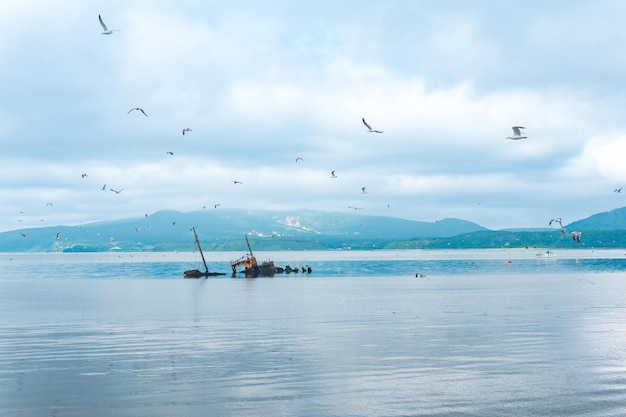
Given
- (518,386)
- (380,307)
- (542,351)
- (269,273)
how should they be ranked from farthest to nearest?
Result: 1. (269,273)
2. (380,307)
3. (542,351)
4. (518,386)

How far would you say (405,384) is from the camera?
110 ft

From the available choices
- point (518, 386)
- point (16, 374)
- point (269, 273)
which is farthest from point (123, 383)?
point (269, 273)

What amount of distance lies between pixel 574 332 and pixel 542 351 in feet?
33.8

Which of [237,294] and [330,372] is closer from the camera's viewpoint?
[330,372]

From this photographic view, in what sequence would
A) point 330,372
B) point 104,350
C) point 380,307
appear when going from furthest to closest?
point 380,307
point 104,350
point 330,372

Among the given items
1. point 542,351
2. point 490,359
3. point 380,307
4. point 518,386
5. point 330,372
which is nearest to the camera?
point 518,386

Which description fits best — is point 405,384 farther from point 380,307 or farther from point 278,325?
point 380,307

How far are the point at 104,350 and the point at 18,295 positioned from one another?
64891 mm

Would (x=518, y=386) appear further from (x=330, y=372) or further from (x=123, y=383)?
(x=123, y=383)

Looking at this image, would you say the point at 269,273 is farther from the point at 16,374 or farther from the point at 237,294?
the point at 16,374

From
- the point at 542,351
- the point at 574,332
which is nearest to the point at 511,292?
the point at 574,332

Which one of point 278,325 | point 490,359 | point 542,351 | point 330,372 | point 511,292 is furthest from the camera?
point 511,292

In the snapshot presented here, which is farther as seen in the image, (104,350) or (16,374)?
(104,350)

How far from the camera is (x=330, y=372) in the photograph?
120ft
